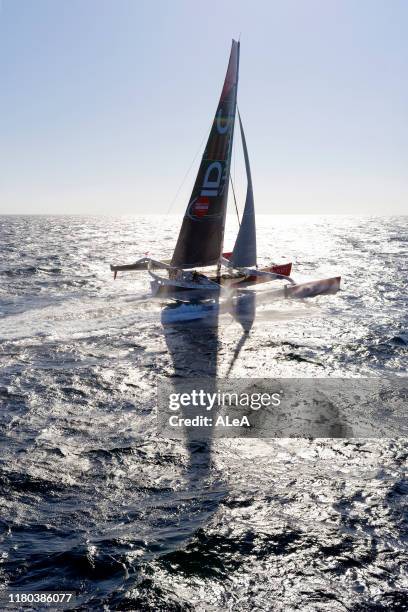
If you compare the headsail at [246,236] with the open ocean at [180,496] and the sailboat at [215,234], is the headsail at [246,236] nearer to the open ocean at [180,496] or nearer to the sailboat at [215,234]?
the sailboat at [215,234]

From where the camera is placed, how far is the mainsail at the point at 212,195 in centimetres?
2130

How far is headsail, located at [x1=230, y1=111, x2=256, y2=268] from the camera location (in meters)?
22.0

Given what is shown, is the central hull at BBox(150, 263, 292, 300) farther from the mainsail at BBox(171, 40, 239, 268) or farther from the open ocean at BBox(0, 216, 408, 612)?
the open ocean at BBox(0, 216, 408, 612)

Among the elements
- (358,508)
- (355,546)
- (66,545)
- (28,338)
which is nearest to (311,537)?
(355,546)

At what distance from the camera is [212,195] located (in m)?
22.0

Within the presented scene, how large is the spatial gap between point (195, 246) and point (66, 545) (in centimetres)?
1729

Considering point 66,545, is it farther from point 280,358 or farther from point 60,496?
point 280,358

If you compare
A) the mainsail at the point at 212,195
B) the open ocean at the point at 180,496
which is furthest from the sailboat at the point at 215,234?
the open ocean at the point at 180,496

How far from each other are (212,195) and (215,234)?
5.92ft

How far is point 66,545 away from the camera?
6430 mm

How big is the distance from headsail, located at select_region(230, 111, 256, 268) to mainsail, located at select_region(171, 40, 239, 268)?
0.83 metres

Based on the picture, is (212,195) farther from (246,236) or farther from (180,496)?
(180,496)

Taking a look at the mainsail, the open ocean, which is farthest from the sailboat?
the open ocean

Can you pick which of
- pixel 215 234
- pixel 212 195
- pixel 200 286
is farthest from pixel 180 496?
pixel 212 195
